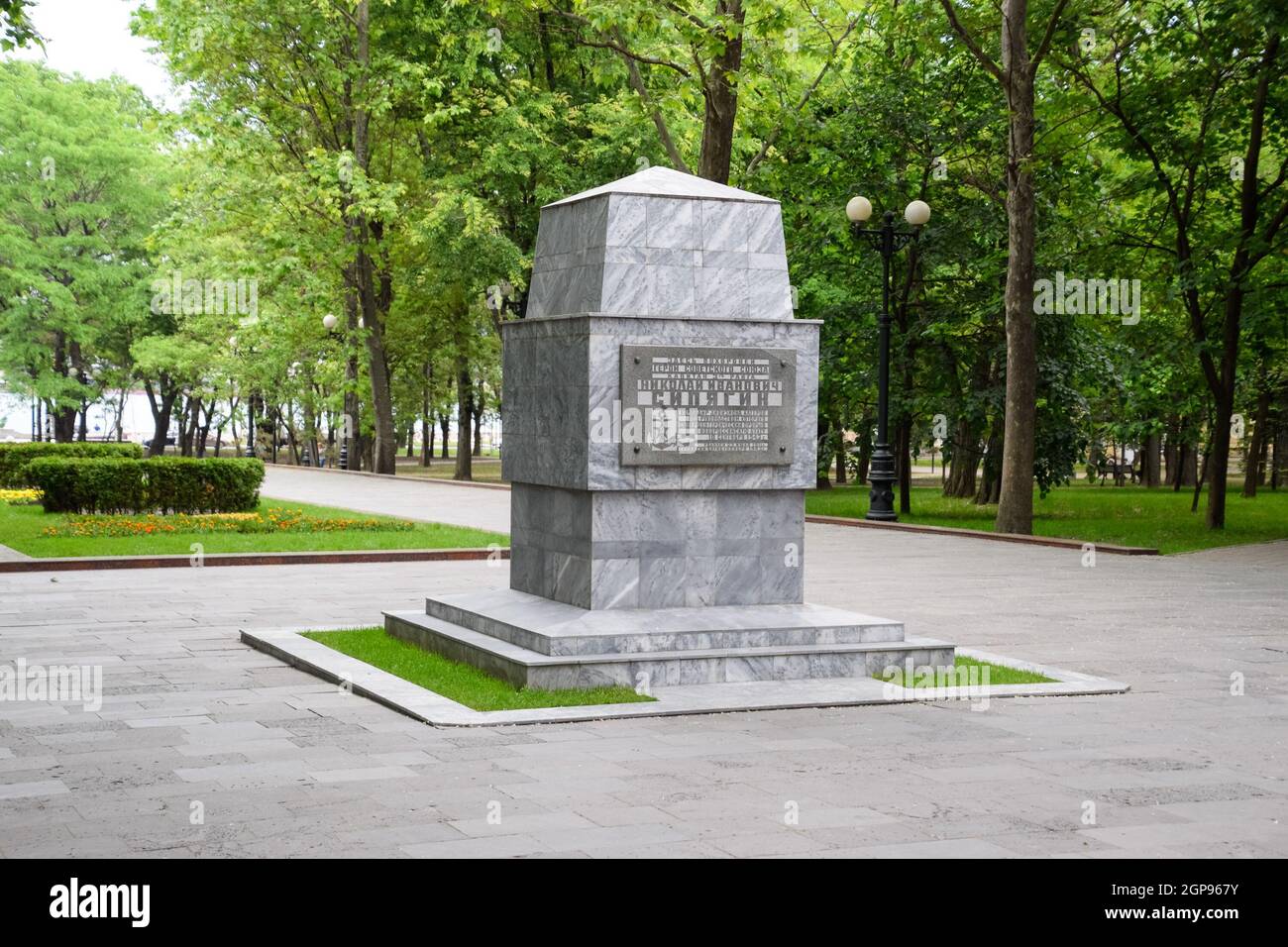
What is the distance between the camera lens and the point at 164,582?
16.6 metres

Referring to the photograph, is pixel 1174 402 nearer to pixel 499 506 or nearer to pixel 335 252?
pixel 499 506

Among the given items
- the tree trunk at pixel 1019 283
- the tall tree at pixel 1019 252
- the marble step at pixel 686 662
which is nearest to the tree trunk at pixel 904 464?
the tall tree at pixel 1019 252

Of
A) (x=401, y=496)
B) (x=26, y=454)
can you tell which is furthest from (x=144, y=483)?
(x=401, y=496)

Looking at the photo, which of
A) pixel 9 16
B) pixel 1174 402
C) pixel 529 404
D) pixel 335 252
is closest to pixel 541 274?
pixel 529 404

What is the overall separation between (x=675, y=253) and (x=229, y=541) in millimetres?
11587

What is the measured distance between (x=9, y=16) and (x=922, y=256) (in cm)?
Result: 1819

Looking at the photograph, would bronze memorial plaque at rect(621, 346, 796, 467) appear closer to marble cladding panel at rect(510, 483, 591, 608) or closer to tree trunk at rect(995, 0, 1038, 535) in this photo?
marble cladding panel at rect(510, 483, 591, 608)

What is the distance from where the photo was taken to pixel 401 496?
34.6 meters

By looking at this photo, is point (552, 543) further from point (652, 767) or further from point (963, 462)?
point (963, 462)

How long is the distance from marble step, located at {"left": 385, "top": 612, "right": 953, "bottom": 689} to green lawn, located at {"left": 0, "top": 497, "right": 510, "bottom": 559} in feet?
30.4

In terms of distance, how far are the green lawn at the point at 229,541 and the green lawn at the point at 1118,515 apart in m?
8.98

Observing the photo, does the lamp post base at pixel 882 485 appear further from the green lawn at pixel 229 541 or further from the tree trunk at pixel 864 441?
the green lawn at pixel 229 541

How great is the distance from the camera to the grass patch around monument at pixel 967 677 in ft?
33.4

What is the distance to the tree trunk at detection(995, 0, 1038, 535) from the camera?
22.9m
